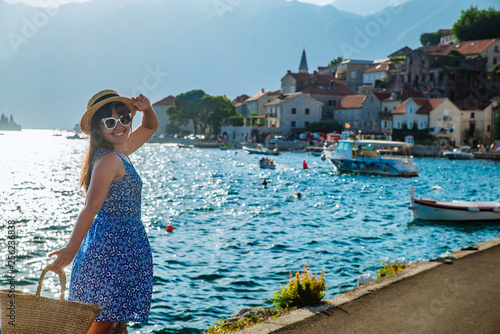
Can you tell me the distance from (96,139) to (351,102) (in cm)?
10708

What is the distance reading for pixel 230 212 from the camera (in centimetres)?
2831

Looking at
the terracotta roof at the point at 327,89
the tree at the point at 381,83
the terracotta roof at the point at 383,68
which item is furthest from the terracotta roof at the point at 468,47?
the terracotta roof at the point at 327,89

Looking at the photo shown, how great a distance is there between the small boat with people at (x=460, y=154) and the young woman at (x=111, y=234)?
8103 centimetres

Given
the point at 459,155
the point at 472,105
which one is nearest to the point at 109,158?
the point at 459,155

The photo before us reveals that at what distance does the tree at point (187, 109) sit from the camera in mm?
132875

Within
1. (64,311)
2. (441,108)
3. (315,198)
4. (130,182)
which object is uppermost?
(441,108)

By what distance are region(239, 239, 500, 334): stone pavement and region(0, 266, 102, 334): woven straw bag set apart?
10.3 ft

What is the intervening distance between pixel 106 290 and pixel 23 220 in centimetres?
2468

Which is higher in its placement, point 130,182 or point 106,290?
point 130,182

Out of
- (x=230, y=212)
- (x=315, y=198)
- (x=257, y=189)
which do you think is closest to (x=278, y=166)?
(x=257, y=189)

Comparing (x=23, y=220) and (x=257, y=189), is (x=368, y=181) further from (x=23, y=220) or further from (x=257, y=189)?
(x=23, y=220)

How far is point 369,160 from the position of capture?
55.8 m

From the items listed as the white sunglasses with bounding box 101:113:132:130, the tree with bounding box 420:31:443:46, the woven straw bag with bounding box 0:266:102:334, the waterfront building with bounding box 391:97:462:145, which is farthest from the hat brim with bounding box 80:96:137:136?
the tree with bounding box 420:31:443:46

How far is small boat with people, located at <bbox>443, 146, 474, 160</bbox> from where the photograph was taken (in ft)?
253
